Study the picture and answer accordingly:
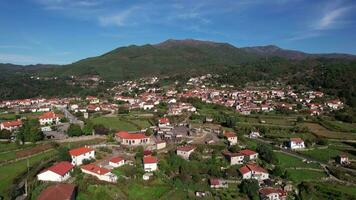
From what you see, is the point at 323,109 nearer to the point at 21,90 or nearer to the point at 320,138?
the point at 320,138

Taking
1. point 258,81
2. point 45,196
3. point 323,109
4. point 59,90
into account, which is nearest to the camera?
point 45,196

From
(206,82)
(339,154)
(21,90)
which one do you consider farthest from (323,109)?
(21,90)

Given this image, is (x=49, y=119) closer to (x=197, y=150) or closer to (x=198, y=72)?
(x=197, y=150)

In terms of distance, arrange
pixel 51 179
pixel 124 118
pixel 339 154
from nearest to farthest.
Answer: pixel 51 179 → pixel 339 154 → pixel 124 118

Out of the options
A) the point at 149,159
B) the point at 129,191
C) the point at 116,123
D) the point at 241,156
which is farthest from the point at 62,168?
the point at 116,123

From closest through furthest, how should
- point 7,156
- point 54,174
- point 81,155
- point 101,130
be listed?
point 54,174
point 81,155
point 7,156
point 101,130

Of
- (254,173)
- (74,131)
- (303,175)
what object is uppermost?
(74,131)
